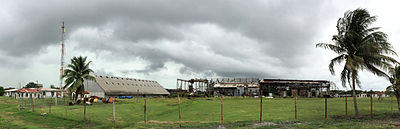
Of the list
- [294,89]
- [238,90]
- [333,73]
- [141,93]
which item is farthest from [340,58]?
[141,93]

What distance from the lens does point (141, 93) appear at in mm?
83812

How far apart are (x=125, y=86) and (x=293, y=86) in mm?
50304

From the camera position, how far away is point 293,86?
7644 cm

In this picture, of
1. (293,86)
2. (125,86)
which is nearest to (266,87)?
(293,86)

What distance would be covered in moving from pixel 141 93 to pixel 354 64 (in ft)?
232

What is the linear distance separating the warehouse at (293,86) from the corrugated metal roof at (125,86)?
37009 mm

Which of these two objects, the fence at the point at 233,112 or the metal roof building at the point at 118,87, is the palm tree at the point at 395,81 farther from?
the metal roof building at the point at 118,87

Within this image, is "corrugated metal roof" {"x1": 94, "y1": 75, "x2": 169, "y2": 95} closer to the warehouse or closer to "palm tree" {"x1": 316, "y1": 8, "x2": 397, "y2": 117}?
the warehouse

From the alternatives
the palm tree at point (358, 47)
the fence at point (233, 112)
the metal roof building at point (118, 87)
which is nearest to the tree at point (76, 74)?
the metal roof building at point (118, 87)

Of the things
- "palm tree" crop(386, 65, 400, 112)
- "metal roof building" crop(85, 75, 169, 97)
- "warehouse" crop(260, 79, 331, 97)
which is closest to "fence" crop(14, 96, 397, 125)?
"palm tree" crop(386, 65, 400, 112)

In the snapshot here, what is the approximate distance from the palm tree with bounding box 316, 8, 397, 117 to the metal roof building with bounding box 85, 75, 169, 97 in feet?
151

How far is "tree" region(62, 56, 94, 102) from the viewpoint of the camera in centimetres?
4991

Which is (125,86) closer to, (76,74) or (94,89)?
A: (94,89)

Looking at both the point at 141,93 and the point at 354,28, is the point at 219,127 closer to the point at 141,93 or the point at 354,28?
the point at 354,28
